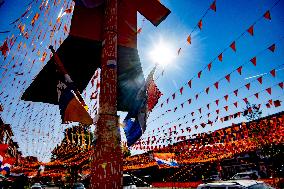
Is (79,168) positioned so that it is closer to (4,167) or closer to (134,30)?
(4,167)

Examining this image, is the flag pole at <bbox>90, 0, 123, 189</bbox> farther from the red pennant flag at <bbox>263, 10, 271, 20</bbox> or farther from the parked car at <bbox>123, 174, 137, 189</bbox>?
the parked car at <bbox>123, 174, 137, 189</bbox>

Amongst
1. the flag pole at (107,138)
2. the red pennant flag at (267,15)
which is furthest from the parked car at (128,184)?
the flag pole at (107,138)

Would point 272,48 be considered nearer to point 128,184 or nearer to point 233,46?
point 233,46

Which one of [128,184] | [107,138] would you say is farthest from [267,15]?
[128,184]

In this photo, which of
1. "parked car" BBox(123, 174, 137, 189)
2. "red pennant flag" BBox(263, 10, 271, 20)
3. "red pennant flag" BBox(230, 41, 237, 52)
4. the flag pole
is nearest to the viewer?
the flag pole

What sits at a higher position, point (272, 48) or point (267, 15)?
point (267, 15)

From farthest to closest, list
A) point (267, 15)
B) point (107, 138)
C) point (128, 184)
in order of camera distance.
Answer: point (128, 184) → point (267, 15) → point (107, 138)

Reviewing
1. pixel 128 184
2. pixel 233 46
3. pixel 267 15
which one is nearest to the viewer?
pixel 267 15

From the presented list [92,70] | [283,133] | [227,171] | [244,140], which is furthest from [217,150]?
[92,70]

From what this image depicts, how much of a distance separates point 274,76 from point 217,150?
14.5 meters

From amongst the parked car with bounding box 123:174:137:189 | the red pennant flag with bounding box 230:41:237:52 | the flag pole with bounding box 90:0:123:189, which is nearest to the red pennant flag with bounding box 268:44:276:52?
the red pennant flag with bounding box 230:41:237:52

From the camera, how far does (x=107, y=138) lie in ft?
10.7

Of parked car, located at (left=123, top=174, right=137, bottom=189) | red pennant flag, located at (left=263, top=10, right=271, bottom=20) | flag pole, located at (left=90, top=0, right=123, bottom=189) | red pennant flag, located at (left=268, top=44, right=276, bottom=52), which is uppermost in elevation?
red pennant flag, located at (left=263, top=10, right=271, bottom=20)

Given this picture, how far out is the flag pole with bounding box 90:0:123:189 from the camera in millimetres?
3125
